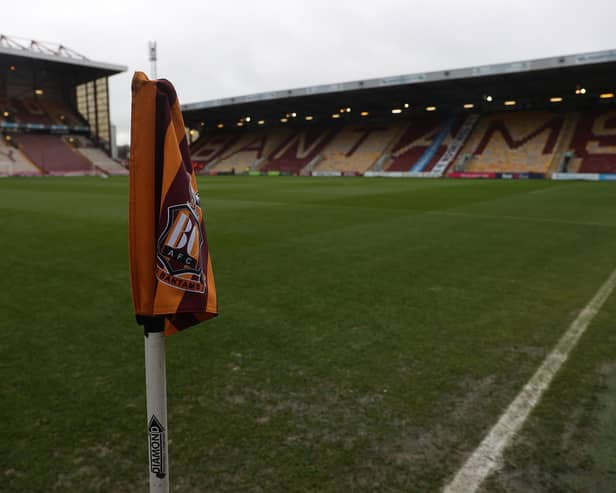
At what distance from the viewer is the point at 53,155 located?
60.4m

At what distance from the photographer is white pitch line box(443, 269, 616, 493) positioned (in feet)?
8.70

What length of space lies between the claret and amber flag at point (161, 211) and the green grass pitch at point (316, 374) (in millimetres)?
1407

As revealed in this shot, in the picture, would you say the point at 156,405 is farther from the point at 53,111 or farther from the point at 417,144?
the point at 53,111

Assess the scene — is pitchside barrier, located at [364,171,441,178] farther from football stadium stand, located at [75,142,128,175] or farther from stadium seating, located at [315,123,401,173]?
football stadium stand, located at [75,142,128,175]

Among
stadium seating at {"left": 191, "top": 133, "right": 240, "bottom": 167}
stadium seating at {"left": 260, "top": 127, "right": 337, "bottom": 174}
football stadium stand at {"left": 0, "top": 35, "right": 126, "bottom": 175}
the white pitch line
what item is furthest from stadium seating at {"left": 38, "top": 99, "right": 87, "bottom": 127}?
the white pitch line

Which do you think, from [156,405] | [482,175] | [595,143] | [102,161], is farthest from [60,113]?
[156,405]

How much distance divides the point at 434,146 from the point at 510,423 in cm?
5081

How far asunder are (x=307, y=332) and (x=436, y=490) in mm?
2510

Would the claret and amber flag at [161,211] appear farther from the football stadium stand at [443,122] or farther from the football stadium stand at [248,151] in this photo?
the football stadium stand at [248,151]

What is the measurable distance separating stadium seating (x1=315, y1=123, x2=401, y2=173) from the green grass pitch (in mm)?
45826

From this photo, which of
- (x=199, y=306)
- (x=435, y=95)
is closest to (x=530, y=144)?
(x=435, y=95)

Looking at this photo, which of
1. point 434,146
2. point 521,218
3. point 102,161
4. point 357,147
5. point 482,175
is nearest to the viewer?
point 521,218

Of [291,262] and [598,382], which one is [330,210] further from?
[598,382]

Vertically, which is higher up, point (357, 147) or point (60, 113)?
point (60, 113)
